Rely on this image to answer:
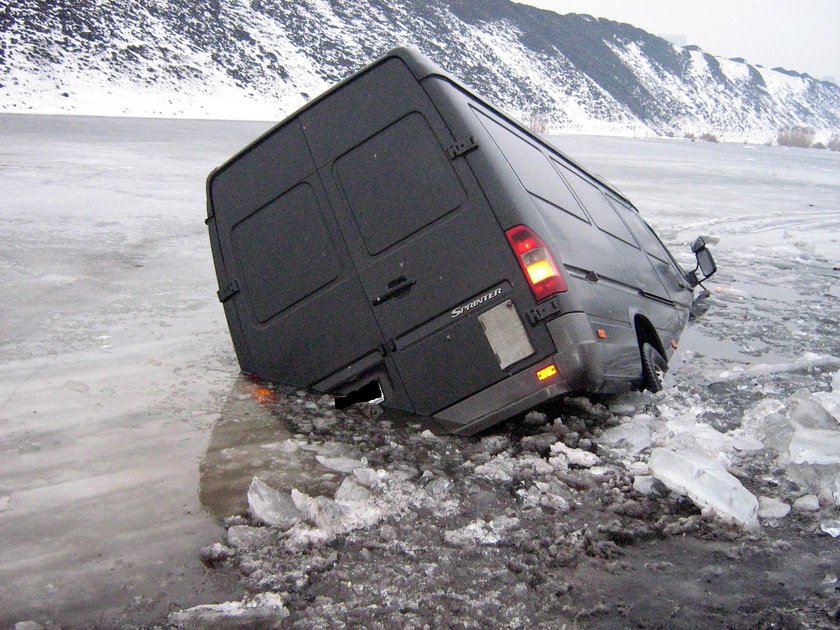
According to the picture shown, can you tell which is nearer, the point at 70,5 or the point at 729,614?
the point at 729,614

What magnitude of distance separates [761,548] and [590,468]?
3.00ft

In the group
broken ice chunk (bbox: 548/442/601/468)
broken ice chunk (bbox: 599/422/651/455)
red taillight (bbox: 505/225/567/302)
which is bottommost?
broken ice chunk (bbox: 599/422/651/455)

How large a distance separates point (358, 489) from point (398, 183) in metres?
1.55

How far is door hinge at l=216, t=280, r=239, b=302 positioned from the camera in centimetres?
452

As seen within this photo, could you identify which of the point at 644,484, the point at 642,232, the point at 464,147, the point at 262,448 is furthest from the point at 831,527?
the point at 642,232

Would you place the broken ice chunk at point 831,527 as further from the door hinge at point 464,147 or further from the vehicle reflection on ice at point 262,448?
the door hinge at point 464,147

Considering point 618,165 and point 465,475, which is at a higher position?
point 465,475

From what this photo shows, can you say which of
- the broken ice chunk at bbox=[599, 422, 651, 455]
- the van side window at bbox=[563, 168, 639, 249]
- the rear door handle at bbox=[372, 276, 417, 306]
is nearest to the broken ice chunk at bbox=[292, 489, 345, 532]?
the rear door handle at bbox=[372, 276, 417, 306]

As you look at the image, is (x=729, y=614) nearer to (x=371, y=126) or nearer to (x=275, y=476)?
(x=275, y=476)

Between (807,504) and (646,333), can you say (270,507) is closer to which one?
(807,504)

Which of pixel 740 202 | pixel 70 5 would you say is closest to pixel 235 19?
pixel 70 5

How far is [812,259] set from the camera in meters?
11.1

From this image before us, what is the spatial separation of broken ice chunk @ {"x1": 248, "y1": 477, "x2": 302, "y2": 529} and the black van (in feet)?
3.10

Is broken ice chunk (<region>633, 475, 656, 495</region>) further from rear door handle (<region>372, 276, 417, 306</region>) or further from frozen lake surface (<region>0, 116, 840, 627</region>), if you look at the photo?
rear door handle (<region>372, 276, 417, 306</region>)
